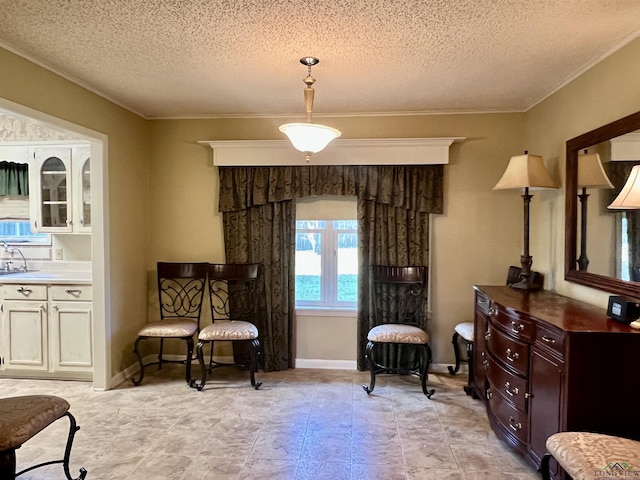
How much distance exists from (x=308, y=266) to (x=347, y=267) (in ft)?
1.29

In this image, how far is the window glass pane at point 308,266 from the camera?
4070 millimetres

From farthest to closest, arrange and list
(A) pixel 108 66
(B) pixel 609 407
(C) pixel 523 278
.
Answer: (C) pixel 523 278 → (A) pixel 108 66 → (B) pixel 609 407

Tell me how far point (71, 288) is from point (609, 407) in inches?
154

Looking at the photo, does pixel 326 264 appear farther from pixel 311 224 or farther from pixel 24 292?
pixel 24 292

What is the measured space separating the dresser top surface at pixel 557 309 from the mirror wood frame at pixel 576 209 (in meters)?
0.15

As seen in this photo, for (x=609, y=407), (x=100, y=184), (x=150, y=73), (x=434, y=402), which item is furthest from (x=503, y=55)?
(x=100, y=184)

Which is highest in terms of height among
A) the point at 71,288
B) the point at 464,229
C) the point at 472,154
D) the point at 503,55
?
the point at 503,55

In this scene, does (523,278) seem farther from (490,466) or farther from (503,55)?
(503,55)

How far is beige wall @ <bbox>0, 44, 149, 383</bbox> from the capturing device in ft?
9.55

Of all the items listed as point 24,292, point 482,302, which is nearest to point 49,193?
point 24,292

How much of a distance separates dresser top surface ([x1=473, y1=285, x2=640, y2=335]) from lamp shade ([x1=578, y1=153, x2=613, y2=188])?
758 millimetres

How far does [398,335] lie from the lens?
341 cm

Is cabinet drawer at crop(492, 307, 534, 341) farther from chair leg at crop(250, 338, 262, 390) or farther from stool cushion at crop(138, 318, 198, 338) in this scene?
stool cushion at crop(138, 318, 198, 338)

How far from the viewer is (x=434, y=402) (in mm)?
3262
